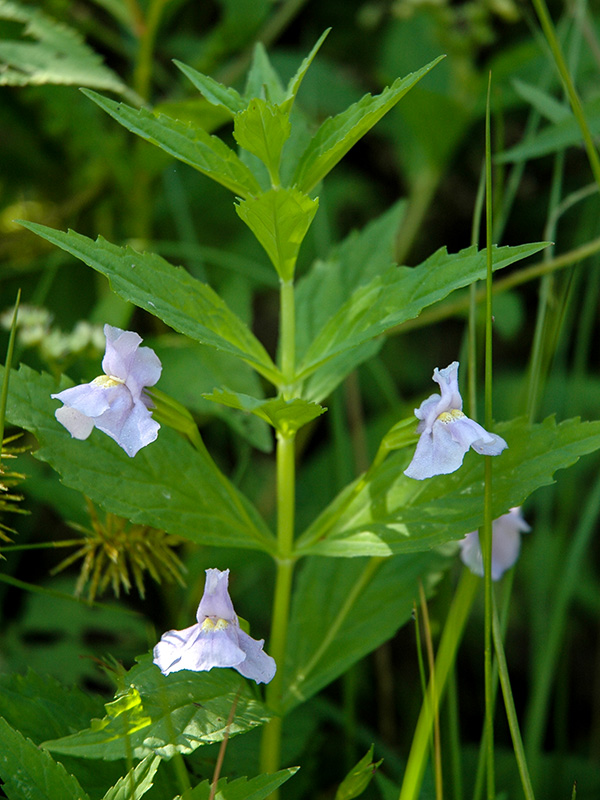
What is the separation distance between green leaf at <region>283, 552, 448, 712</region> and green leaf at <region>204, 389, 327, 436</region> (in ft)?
1.11

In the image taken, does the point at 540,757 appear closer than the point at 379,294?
No

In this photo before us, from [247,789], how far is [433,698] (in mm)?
287

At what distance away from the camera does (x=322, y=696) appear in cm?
198

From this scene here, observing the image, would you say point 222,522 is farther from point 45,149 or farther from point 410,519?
point 45,149

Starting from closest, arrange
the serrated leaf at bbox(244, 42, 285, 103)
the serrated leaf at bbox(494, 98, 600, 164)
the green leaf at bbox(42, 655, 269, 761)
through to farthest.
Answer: the green leaf at bbox(42, 655, 269, 761) → the serrated leaf at bbox(244, 42, 285, 103) → the serrated leaf at bbox(494, 98, 600, 164)

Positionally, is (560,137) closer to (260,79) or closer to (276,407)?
(260,79)

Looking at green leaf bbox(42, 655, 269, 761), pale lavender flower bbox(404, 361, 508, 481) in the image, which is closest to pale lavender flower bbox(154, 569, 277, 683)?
green leaf bbox(42, 655, 269, 761)

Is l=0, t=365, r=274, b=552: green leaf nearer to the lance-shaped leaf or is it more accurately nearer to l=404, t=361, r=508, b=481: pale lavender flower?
the lance-shaped leaf

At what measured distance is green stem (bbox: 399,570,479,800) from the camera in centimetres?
107

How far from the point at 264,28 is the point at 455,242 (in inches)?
39.5

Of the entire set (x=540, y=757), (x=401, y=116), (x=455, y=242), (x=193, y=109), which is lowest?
(x=540, y=757)

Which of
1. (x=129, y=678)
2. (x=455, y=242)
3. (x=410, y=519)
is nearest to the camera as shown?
(x=129, y=678)

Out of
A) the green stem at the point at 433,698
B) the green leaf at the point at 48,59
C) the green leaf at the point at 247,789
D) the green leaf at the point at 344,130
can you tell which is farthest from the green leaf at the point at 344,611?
the green leaf at the point at 48,59

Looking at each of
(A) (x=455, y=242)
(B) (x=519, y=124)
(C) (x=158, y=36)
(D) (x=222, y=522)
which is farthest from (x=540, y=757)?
(C) (x=158, y=36)
